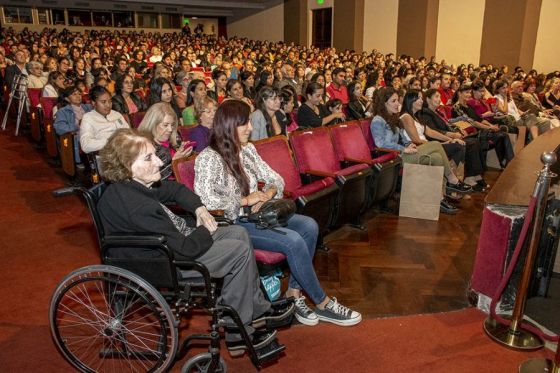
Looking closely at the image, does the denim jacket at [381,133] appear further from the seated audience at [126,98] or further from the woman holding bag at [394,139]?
the seated audience at [126,98]

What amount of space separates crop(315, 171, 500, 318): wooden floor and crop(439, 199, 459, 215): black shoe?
59mm

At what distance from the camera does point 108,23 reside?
20531 millimetres

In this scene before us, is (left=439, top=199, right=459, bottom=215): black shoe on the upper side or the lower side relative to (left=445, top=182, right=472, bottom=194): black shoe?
lower

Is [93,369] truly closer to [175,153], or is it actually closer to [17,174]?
[175,153]

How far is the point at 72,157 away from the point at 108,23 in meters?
A: 18.7

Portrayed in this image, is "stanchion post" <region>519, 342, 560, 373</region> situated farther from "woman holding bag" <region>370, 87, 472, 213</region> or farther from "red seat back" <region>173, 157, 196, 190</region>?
"woman holding bag" <region>370, 87, 472, 213</region>

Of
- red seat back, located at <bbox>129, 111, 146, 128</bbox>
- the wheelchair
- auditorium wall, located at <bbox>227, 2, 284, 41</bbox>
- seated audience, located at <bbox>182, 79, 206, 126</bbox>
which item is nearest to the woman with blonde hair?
the wheelchair

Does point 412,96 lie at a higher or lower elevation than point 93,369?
higher

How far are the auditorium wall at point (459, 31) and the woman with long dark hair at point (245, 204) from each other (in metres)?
11.7

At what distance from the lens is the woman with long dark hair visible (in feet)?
7.57

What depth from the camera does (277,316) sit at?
2098 millimetres

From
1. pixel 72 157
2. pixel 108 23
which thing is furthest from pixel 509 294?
pixel 108 23

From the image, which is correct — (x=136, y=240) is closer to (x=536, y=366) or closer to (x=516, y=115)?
(x=536, y=366)

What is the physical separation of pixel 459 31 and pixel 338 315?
40.2 ft
